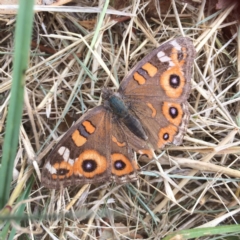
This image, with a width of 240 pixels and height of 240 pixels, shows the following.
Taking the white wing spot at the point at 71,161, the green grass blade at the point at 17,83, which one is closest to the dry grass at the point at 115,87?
the white wing spot at the point at 71,161

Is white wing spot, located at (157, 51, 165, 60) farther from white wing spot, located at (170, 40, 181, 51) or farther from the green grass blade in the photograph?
the green grass blade

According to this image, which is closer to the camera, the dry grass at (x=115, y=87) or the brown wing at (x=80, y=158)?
the brown wing at (x=80, y=158)

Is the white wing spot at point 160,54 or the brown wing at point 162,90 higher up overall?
the white wing spot at point 160,54

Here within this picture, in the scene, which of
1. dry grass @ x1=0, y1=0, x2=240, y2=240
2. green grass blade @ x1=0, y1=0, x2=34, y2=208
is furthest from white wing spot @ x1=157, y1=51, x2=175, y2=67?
green grass blade @ x1=0, y1=0, x2=34, y2=208

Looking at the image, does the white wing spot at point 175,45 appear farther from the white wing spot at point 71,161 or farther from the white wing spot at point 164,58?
the white wing spot at point 71,161

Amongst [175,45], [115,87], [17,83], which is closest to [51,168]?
[115,87]

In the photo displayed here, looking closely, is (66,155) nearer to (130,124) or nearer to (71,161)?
(71,161)

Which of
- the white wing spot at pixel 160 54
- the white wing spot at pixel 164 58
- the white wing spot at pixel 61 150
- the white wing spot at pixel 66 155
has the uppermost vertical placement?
the white wing spot at pixel 160 54

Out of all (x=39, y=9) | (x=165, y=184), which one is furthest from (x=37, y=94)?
(x=165, y=184)

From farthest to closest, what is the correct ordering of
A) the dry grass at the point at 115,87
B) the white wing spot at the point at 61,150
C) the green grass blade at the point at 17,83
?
1. the dry grass at the point at 115,87
2. the white wing spot at the point at 61,150
3. the green grass blade at the point at 17,83
